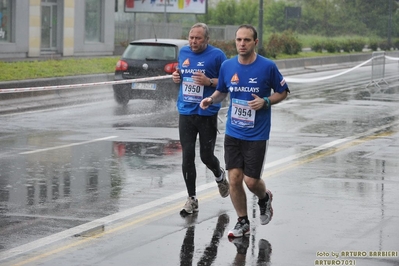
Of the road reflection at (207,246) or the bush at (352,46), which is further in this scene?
the bush at (352,46)

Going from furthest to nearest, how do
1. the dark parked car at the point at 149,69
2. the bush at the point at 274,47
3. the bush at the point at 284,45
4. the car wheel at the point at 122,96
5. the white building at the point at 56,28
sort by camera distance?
the bush at the point at 284,45, the bush at the point at 274,47, the white building at the point at 56,28, the car wheel at the point at 122,96, the dark parked car at the point at 149,69

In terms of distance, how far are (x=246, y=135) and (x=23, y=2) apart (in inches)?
1156

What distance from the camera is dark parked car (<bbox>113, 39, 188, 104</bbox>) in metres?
21.0

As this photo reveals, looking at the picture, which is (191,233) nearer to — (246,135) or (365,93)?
(246,135)

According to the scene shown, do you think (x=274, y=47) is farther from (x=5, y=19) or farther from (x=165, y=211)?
(x=165, y=211)

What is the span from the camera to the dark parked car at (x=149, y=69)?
20969 mm

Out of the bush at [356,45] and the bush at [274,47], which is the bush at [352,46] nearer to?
the bush at [356,45]

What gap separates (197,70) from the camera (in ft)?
31.0

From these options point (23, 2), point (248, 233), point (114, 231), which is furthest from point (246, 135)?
point (23, 2)

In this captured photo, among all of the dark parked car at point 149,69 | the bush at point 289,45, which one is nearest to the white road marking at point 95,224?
the dark parked car at point 149,69

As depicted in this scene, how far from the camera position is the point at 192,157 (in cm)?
945

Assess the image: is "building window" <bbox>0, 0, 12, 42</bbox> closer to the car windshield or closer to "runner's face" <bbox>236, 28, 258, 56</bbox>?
the car windshield

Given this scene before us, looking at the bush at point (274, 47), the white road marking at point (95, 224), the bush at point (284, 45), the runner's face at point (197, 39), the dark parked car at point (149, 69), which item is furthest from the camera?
the bush at point (284, 45)

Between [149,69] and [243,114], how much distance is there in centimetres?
1304
